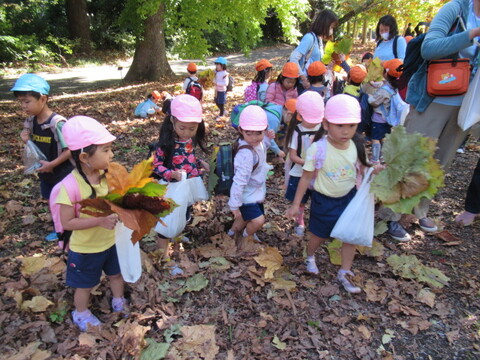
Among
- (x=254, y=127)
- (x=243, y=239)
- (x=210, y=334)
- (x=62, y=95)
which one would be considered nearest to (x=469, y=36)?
(x=254, y=127)

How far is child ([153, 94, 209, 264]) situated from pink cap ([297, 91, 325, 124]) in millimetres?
1148

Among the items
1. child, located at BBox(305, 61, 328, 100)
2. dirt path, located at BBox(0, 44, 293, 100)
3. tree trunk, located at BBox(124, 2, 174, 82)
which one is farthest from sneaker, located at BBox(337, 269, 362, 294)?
tree trunk, located at BBox(124, 2, 174, 82)

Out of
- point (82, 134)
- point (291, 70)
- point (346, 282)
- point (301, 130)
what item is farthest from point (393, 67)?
point (82, 134)

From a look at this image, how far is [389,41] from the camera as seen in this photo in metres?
6.18

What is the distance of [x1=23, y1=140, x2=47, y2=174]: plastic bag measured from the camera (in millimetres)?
3322

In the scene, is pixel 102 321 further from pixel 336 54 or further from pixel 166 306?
pixel 336 54

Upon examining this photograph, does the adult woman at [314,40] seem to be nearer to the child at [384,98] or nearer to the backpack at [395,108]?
the child at [384,98]

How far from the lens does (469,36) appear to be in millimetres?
2904

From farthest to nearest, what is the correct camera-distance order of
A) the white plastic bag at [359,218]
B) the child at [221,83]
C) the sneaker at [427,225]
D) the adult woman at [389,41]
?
the child at [221,83]
the adult woman at [389,41]
the sneaker at [427,225]
the white plastic bag at [359,218]

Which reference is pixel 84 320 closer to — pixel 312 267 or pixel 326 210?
pixel 312 267

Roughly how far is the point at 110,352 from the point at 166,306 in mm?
581

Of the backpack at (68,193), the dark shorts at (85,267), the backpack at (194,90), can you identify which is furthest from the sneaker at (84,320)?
the backpack at (194,90)

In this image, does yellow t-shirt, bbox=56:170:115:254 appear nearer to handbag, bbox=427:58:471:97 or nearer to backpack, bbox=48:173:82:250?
backpack, bbox=48:173:82:250

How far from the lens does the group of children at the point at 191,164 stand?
Answer: 7.92ft
